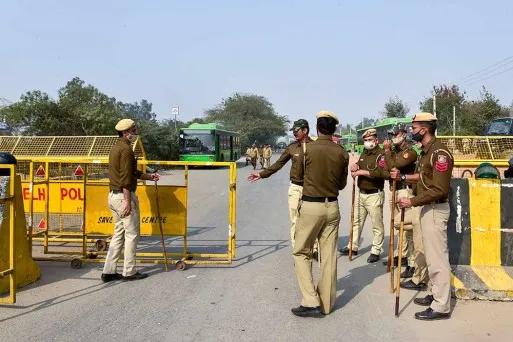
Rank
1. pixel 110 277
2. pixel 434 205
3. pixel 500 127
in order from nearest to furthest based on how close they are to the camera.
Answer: pixel 434 205 < pixel 110 277 < pixel 500 127

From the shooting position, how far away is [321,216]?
17.4 ft

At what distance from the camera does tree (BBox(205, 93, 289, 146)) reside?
304ft

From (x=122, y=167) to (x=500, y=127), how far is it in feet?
76.0

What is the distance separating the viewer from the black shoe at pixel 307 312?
5285 mm

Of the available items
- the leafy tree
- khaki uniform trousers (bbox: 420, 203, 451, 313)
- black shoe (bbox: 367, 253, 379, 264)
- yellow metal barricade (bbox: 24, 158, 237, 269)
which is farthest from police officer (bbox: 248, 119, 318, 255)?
the leafy tree

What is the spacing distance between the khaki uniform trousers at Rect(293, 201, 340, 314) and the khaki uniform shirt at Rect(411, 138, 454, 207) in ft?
2.86

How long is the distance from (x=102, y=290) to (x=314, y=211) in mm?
2773

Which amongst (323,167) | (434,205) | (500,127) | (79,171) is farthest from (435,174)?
(500,127)

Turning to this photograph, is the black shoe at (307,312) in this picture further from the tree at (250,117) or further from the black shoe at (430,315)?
the tree at (250,117)

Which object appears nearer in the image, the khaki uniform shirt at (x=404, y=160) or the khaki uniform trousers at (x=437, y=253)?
the khaki uniform trousers at (x=437, y=253)

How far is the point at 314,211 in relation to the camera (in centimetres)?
529

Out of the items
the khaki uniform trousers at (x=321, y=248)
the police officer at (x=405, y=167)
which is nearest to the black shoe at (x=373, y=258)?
the police officer at (x=405, y=167)

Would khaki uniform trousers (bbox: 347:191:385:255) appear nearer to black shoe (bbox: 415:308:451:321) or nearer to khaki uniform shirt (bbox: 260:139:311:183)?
khaki uniform shirt (bbox: 260:139:311:183)

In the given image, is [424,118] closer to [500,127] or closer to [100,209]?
[100,209]
